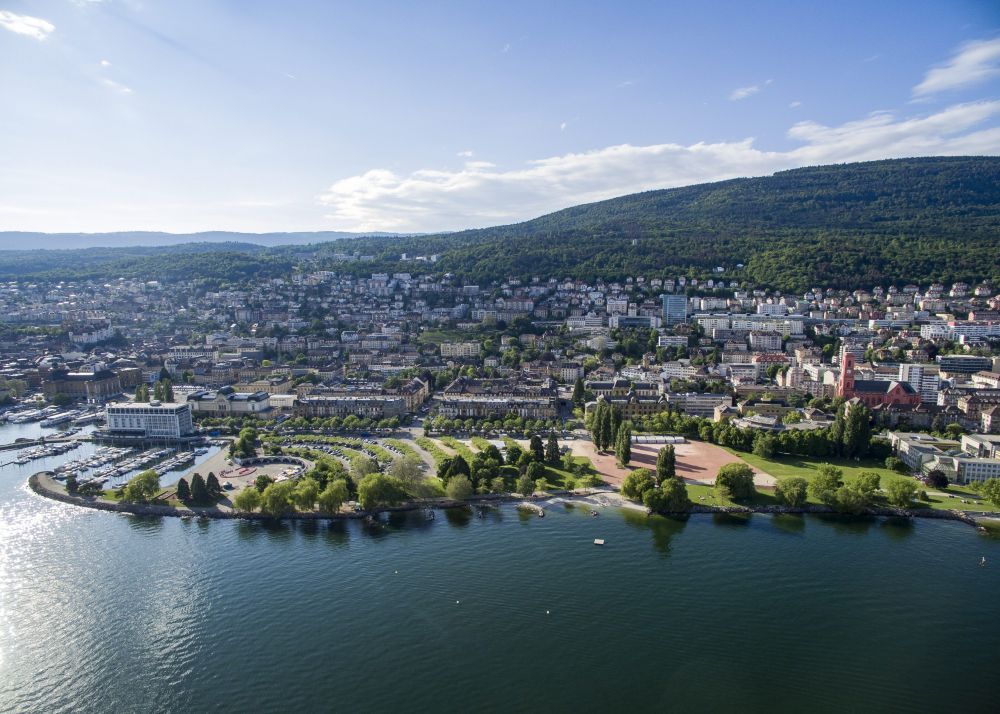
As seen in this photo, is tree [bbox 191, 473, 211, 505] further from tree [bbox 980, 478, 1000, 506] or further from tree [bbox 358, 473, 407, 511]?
tree [bbox 980, 478, 1000, 506]

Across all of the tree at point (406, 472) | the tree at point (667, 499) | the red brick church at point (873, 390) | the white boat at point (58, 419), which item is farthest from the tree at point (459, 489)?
the white boat at point (58, 419)

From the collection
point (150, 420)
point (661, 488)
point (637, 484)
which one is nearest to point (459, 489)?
point (637, 484)

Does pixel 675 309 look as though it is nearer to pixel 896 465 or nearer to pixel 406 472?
pixel 896 465

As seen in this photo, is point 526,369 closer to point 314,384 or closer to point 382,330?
point 314,384

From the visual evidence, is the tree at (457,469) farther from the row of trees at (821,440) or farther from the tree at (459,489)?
the row of trees at (821,440)

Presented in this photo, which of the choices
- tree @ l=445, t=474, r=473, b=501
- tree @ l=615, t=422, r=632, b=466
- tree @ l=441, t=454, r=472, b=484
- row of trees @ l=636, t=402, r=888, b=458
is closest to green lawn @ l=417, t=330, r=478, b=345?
tree @ l=615, t=422, r=632, b=466

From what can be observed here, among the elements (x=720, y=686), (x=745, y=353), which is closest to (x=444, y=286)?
(x=745, y=353)
